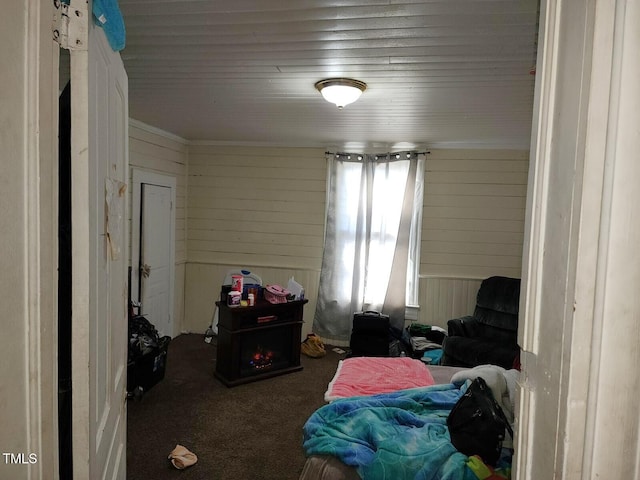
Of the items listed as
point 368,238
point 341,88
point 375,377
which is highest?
point 341,88

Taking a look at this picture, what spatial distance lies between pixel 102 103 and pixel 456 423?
1.89 m

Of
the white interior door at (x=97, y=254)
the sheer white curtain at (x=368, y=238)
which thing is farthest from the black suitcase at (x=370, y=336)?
the white interior door at (x=97, y=254)

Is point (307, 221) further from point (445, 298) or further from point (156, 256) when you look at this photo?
point (445, 298)

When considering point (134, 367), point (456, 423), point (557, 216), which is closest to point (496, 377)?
point (456, 423)

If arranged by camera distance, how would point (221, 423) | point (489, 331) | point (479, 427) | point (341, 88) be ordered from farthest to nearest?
point (489, 331) < point (221, 423) < point (341, 88) < point (479, 427)

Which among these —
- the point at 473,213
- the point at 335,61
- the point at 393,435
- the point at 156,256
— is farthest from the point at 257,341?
the point at 473,213

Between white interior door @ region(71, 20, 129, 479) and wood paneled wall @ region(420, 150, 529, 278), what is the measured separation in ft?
13.1

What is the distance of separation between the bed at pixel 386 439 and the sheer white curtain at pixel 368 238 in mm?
2294

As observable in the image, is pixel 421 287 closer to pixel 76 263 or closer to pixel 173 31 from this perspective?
pixel 173 31

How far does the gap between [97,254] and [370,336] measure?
3694 millimetres

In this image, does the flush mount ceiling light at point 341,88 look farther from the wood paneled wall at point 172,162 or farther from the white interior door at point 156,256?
the white interior door at point 156,256

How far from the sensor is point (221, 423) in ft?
9.92

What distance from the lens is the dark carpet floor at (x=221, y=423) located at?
249 cm

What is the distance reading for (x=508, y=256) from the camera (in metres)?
4.60
